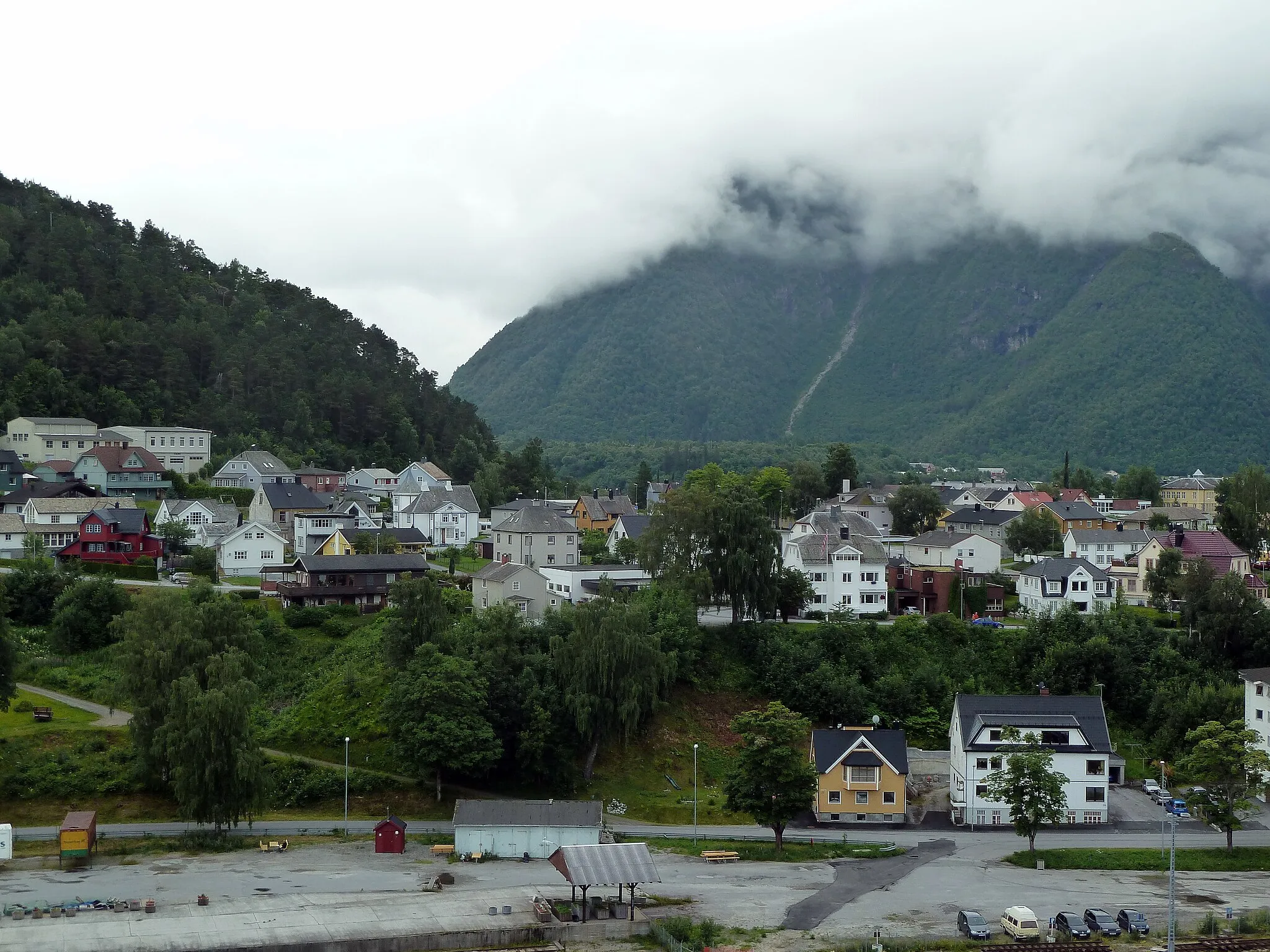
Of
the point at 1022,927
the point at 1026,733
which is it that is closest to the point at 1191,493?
the point at 1026,733

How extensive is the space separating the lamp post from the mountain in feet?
223

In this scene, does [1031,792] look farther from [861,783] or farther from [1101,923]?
[1101,923]

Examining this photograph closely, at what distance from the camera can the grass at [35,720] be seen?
55188 mm

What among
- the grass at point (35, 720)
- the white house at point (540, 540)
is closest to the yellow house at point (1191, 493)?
the white house at point (540, 540)

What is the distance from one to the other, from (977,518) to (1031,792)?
58520 mm

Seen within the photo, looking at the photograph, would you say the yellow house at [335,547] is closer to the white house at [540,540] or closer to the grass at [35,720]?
the white house at [540,540]

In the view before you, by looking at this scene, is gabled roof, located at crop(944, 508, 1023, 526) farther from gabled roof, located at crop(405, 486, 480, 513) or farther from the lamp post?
the lamp post

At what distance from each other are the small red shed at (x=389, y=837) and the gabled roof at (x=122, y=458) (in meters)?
61.7

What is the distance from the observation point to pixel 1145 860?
48.5 m

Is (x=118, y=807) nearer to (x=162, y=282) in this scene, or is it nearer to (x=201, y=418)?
(x=201, y=418)

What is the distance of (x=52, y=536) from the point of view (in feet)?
267

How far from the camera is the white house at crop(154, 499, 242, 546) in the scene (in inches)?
3406

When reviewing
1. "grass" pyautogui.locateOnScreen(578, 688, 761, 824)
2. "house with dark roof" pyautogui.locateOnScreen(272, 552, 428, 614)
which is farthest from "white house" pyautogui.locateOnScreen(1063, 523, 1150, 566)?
"house with dark roof" pyautogui.locateOnScreen(272, 552, 428, 614)

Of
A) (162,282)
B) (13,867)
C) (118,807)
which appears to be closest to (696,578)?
(118,807)
